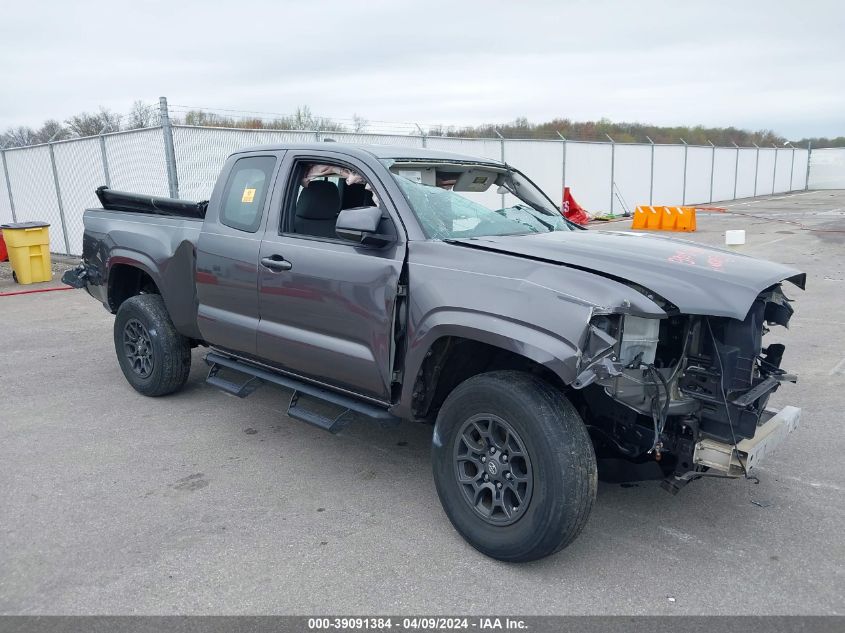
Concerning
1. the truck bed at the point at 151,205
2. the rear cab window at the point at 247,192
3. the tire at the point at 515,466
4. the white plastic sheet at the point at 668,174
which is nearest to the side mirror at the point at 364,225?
the tire at the point at 515,466

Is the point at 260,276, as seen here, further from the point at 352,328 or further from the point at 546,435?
the point at 546,435

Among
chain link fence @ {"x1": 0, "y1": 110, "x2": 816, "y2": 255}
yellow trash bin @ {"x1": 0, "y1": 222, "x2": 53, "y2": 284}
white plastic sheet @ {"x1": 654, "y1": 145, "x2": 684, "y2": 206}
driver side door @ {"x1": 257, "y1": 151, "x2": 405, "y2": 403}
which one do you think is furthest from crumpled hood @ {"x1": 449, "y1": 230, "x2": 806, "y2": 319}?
white plastic sheet @ {"x1": 654, "y1": 145, "x2": 684, "y2": 206}

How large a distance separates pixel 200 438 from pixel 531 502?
276cm

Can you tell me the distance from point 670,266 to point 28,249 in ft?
39.2

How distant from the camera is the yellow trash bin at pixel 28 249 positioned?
12.0m

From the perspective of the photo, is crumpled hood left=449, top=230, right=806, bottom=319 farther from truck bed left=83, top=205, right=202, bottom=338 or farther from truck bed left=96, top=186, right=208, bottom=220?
truck bed left=96, top=186, right=208, bottom=220

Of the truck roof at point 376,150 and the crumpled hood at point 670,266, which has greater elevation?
the truck roof at point 376,150

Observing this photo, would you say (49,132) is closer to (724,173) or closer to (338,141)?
(338,141)

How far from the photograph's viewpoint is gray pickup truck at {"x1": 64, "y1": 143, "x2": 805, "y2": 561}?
10.2 feet

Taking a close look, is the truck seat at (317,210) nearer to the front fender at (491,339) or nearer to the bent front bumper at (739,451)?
the front fender at (491,339)

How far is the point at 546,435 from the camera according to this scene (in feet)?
10.1

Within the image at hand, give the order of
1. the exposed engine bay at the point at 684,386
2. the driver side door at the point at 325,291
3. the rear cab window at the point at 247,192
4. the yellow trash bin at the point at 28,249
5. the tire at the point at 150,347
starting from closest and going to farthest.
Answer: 1. the exposed engine bay at the point at 684,386
2. the driver side door at the point at 325,291
3. the rear cab window at the point at 247,192
4. the tire at the point at 150,347
5. the yellow trash bin at the point at 28,249

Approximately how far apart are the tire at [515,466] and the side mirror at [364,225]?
93cm

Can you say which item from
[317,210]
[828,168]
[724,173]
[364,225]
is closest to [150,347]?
[317,210]
